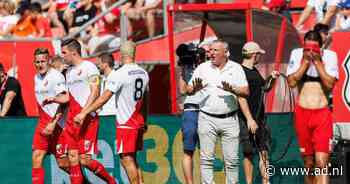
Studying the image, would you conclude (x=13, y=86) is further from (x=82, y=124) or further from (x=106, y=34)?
(x=106, y=34)

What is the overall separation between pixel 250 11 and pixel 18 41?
15.2ft

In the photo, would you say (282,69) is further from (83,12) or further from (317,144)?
(83,12)

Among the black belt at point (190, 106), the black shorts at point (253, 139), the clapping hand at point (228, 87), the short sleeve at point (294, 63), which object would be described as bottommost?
the black shorts at point (253, 139)

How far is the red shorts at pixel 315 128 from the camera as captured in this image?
14492 mm

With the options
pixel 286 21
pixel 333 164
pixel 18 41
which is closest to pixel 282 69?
pixel 286 21

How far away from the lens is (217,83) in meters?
15.0

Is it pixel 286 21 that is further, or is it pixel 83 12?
pixel 83 12

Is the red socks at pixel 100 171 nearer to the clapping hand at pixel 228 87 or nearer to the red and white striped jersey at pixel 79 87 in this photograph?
the red and white striped jersey at pixel 79 87

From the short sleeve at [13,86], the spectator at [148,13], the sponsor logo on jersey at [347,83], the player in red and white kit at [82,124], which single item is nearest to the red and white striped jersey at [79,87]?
the player in red and white kit at [82,124]

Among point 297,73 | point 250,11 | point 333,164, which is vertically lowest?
point 333,164

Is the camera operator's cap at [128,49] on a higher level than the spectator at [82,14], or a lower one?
lower

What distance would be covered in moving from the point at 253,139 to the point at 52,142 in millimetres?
2812

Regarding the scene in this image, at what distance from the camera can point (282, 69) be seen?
18.3m

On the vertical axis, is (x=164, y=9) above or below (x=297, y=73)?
above
